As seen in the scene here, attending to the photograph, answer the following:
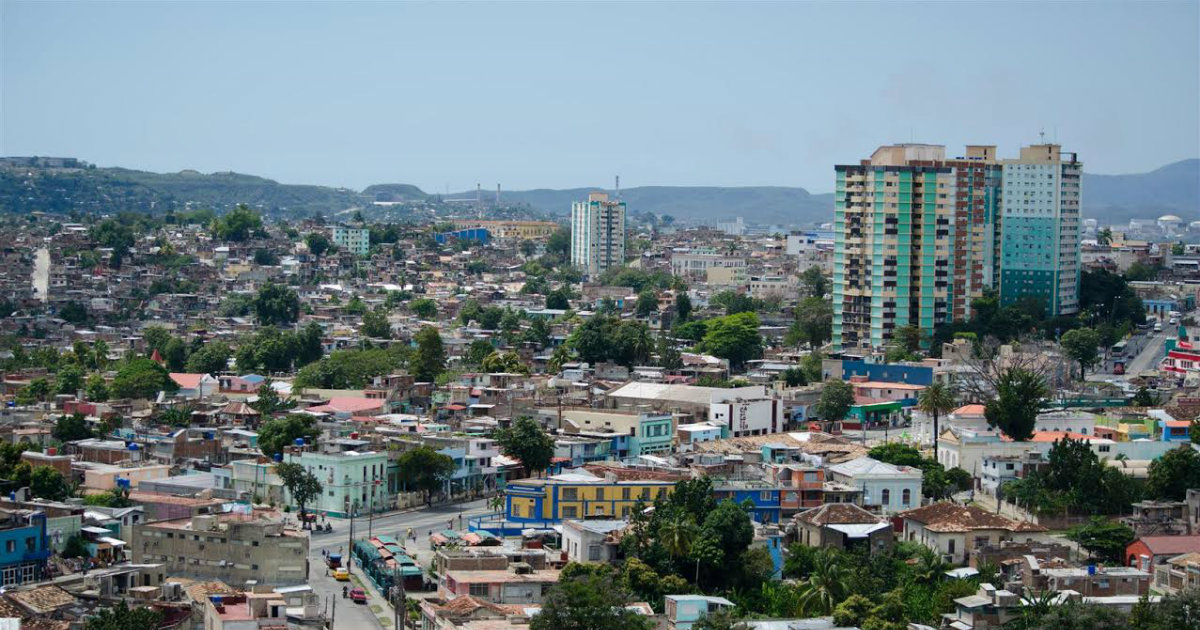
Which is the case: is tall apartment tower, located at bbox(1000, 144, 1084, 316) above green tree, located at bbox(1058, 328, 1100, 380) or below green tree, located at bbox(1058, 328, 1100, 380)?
above

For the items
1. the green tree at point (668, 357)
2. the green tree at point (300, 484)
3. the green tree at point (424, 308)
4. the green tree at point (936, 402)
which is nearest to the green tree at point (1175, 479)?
the green tree at point (936, 402)

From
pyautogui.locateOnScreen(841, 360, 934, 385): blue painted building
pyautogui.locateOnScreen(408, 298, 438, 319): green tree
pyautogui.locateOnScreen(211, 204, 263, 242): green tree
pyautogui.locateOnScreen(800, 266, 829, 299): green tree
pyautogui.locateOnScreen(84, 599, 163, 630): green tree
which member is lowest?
pyautogui.locateOnScreen(84, 599, 163, 630): green tree

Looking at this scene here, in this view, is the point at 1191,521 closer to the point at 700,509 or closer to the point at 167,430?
the point at 700,509

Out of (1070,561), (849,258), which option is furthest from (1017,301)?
(1070,561)

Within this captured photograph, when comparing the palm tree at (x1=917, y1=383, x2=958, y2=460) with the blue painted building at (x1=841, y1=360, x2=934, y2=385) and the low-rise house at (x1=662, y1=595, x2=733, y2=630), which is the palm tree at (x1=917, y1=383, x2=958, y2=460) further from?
the low-rise house at (x1=662, y1=595, x2=733, y2=630)

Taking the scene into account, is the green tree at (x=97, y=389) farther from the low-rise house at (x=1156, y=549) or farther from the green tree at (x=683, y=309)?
the low-rise house at (x=1156, y=549)

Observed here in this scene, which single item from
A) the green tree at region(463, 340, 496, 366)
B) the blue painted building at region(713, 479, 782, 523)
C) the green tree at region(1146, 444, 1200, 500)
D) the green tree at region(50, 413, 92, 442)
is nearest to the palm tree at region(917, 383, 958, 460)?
the green tree at region(1146, 444, 1200, 500)

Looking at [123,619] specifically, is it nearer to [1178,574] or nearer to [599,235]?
[1178,574]
